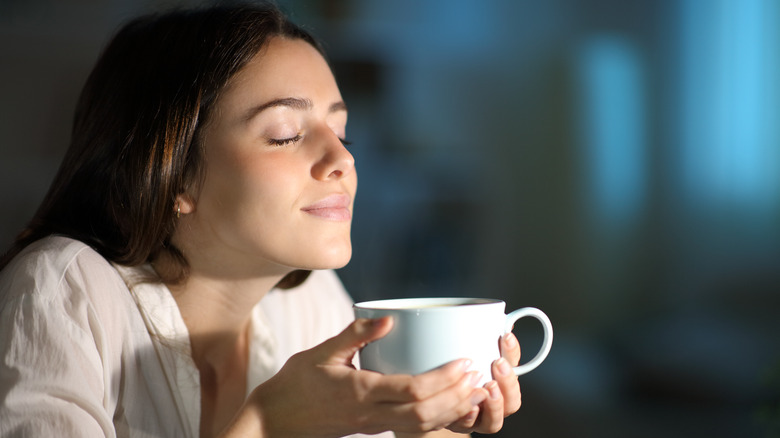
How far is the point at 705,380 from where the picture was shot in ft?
6.09

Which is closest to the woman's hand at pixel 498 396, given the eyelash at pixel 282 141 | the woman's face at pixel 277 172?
the woman's face at pixel 277 172

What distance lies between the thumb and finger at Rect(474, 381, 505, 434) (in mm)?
121

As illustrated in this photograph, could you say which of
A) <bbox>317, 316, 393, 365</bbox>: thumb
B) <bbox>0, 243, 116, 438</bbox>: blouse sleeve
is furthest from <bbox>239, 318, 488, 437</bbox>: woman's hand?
<bbox>0, 243, 116, 438</bbox>: blouse sleeve

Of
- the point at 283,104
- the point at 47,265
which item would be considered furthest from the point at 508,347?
the point at 47,265

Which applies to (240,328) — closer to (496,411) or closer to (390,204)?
(496,411)

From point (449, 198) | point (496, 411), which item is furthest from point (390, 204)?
point (496, 411)

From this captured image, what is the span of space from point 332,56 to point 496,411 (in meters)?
1.45

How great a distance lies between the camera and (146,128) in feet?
3.00

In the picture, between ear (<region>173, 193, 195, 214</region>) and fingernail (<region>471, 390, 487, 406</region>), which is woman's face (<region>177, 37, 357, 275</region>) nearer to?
ear (<region>173, 193, 195, 214</region>)

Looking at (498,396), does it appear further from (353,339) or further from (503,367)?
(353,339)

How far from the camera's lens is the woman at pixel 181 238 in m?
0.73

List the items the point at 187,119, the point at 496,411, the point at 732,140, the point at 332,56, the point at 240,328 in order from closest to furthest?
the point at 496,411
the point at 187,119
the point at 240,328
the point at 732,140
the point at 332,56

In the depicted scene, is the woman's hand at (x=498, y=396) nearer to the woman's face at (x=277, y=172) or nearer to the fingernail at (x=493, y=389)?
the fingernail at (x=493, y=389)

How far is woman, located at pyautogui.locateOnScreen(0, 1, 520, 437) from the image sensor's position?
2.40 feet
